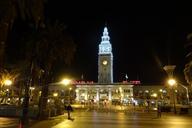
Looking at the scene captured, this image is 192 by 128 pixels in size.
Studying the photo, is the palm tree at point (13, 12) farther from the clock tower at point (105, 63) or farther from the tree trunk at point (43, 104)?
the clock tower at point (105, 63)

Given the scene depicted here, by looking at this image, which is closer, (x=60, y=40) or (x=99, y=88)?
(x=60, y=40)

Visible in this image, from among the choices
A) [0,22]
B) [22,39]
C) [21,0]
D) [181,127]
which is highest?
[22,39]

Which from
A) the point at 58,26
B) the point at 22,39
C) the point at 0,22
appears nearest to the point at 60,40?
the point at 58,26

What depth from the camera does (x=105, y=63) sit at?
6107 inches

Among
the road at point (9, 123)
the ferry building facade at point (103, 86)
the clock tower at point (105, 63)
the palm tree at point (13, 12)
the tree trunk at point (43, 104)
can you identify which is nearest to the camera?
the palm tree at point (13, 12)

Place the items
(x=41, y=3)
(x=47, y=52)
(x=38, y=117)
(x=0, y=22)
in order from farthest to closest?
(x=47, y=52) < (x=38, y=117) < (x=41, y=3) < (x=0, y=22)

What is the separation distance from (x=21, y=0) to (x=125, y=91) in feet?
451

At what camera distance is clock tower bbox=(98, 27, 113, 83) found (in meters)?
155

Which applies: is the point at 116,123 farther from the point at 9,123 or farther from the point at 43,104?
the point at 43,104

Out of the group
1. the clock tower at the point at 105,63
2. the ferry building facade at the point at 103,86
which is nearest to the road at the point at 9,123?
the ferry building facade at the point at 103,86

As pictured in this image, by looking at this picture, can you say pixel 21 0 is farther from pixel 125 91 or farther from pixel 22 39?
pixel 125 91

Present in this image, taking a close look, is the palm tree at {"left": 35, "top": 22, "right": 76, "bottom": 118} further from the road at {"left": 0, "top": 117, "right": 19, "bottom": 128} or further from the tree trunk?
the road at {"left": 0, "top": 117, "right": 19, "bottom": 128}

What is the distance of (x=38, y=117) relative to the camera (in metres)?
31.6

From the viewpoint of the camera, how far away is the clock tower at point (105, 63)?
15525 cm
